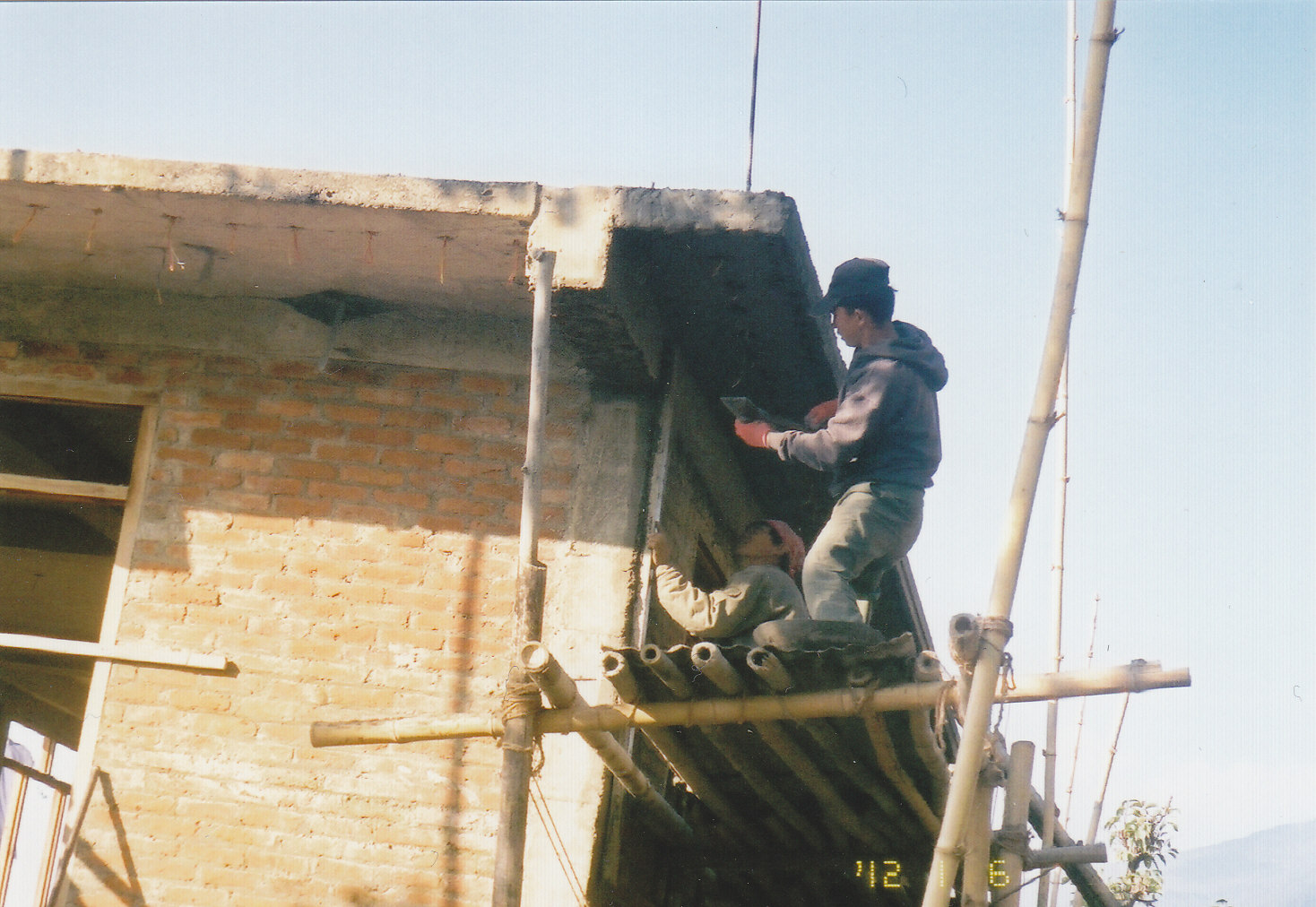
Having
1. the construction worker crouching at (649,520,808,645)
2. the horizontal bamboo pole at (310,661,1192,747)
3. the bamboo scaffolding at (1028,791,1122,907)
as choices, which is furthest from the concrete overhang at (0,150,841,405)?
the bamboo scaffolding at (1028,791,1122,907)

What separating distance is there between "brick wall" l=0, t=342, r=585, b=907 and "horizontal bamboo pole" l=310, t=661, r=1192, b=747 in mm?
605

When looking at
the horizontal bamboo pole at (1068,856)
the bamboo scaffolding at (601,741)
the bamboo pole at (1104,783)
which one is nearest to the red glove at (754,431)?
the bamboo scaffolding at (601,741)

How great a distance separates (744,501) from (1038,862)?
229 cm

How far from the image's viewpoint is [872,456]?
4191 mm

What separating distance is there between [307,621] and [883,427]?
2280 mm

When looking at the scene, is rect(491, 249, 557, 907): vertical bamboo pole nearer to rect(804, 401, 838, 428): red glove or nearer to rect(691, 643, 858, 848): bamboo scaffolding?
rect(691, 643, 858, 848): bamboo scaffolding

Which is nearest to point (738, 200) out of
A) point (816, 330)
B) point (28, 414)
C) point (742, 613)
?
point (816, 330)

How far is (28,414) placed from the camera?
19.1ft

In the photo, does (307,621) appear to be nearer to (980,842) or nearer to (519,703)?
(519,703)

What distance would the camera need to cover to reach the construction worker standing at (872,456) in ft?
13.4

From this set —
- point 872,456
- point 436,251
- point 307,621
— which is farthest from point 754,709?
point 436,251

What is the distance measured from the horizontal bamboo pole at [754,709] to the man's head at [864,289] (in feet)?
4.72

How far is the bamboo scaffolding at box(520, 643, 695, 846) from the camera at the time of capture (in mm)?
3648

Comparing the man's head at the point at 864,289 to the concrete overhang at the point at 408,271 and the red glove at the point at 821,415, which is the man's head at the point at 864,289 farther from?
the red glove at the point at 821,415
